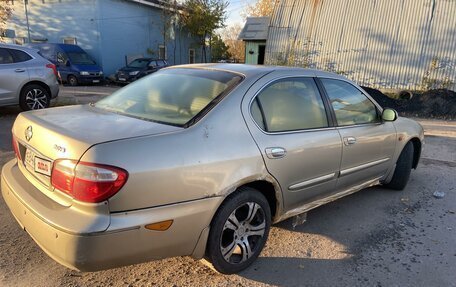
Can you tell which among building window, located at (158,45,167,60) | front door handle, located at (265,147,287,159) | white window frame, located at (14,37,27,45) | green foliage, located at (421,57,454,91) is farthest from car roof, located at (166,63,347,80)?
building window, located at (158,45,167,60)

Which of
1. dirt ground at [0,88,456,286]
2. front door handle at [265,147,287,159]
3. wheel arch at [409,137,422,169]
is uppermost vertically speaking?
front door handle at [265,147,287,159]

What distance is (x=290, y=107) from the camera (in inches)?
133

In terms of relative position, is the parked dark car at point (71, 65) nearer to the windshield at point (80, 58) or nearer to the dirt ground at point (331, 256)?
the windshield at point (80, 58)

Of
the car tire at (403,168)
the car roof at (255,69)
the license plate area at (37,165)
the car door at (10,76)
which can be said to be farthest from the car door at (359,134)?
the car door at (10,76)

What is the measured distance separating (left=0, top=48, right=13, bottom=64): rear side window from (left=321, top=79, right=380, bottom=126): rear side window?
7.17 m

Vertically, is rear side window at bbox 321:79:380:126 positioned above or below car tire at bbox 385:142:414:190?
above

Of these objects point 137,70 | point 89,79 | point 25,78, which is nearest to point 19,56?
point 25,78

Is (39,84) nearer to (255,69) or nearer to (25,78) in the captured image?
(25,78)

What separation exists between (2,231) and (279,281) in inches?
99.6

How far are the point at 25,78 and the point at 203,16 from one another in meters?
19.9

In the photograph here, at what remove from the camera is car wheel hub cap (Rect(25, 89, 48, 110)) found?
27.5 ft

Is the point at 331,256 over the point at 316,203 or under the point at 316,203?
under

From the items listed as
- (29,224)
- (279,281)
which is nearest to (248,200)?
(279,281)

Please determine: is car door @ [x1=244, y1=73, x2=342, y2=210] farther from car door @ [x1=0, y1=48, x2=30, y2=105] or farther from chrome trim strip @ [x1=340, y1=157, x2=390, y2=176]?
car door @ [x1=0, y1=48, x2=30, y2=105]
